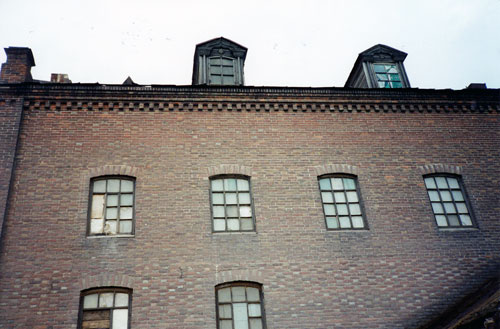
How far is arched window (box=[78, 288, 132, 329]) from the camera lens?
834cm

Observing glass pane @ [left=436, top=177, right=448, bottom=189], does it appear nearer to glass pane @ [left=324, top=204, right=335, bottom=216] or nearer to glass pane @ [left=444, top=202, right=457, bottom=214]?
glass pane @ [left=444, top=202, right=457, bottom=214]

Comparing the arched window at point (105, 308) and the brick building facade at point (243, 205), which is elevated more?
the brick building facade at point (243, 205)

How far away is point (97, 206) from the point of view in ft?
31.2

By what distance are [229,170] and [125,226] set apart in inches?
114

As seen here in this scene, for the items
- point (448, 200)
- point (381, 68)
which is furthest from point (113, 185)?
point (381, 68)

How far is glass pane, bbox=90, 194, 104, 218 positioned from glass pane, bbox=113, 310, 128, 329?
2.31m

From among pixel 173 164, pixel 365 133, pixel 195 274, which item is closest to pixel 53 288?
pixel 195 274

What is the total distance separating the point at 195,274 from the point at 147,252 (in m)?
1.22

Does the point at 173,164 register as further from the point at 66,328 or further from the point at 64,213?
the point at 66,328

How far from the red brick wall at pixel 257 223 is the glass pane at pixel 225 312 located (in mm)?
316

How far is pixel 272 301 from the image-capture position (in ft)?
28.7

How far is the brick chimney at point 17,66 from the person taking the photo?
35.0ft

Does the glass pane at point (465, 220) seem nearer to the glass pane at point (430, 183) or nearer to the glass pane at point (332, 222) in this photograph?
the glass pane at point (430, 183)

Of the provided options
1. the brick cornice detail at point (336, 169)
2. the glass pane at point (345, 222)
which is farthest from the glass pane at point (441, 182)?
the glass pane at point (345, 222)
